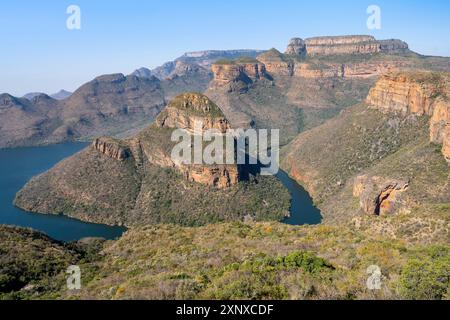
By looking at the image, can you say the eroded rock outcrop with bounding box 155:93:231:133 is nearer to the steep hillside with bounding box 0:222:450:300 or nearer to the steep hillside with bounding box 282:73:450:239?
the steep hillside with bounding box 282:73:450:239

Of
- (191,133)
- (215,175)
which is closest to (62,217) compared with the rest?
(191,133)

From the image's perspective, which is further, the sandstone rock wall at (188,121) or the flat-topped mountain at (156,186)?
the sandstone rock wall at (188,121)

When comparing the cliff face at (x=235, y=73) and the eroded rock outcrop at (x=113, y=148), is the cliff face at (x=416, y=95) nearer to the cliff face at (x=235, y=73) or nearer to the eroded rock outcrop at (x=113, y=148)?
the eroded rock outcrop at (x=113, y=148)

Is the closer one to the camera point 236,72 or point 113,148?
point 113,148

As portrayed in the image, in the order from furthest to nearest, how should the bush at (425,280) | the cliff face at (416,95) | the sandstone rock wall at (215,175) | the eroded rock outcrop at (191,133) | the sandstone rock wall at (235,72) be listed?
the sandstone rock wall at (235,72) → the eroded rock outcrop at (191,133) → the sandstone rock wall at (215,175) → the cliff face at (416,95) → the bush at (425,280)

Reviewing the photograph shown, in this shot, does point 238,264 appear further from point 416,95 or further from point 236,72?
point 236,72

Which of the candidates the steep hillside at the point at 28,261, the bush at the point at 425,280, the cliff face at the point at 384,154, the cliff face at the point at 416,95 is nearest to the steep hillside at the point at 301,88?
the cliff face at the point at 384,154
